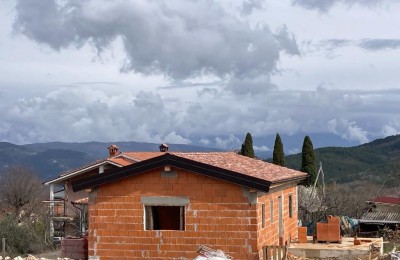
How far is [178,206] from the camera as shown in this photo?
21062 mm

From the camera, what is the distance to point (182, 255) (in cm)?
2069

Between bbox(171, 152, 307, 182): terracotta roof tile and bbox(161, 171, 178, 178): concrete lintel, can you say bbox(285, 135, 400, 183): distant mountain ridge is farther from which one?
bbox(161, 171, 178, 178): concrete lintel

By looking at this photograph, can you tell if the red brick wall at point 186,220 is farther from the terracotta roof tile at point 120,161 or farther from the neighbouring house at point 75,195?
the terracotta roof tile at point 120,161

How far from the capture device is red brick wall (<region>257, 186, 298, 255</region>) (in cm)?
2095

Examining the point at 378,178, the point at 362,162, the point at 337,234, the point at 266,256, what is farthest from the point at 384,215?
the point at 362,162

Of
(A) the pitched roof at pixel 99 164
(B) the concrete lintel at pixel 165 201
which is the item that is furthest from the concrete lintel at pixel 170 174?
(A) the pitched roof at pixel 99 164

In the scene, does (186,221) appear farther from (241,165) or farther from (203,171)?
(241,165)

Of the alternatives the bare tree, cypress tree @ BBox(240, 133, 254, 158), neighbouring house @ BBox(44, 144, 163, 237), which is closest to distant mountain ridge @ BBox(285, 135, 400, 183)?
cypress tree @ BBox(240, 133, 254, 158)

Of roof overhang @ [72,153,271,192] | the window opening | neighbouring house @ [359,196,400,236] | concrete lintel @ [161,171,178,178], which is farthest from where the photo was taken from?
neighbouring house @ [359,196,400,236]

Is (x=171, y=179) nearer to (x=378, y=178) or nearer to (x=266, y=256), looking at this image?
(x=266, y=256)

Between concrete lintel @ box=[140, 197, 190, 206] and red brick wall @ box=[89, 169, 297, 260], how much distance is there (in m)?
0.13

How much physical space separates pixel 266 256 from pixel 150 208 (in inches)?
147

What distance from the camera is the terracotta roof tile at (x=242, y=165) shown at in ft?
70.0

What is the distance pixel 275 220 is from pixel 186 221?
406 centimetres
